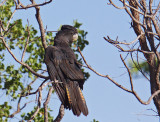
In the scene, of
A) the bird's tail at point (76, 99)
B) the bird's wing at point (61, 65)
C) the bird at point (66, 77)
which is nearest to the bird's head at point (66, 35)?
the bird at point (66, 77)

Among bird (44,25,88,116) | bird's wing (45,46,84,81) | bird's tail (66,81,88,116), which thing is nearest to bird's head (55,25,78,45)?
bird (44,25,88,116)

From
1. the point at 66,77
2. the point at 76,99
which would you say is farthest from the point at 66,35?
the point at 76,99

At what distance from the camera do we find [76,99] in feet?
16.7

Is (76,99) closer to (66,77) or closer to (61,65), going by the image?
(66,77)

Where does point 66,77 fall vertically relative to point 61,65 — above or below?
below

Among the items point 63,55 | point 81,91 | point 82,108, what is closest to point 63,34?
point 63,55

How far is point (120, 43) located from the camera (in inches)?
173

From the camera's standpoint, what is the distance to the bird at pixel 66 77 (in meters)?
5.03

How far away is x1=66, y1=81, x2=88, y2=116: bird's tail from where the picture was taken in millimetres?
4938

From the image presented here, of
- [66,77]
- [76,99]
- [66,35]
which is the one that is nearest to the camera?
[76,99]

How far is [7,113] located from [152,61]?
3612mm

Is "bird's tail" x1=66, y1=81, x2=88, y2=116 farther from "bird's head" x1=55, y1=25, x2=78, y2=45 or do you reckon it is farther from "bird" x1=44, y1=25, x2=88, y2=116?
"bird's head" x1=55, y1=25, x2=78, y2=45

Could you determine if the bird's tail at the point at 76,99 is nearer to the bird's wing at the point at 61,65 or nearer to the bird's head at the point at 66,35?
the bird's wing at the point at 61,65

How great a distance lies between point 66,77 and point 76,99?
1.45 feet
